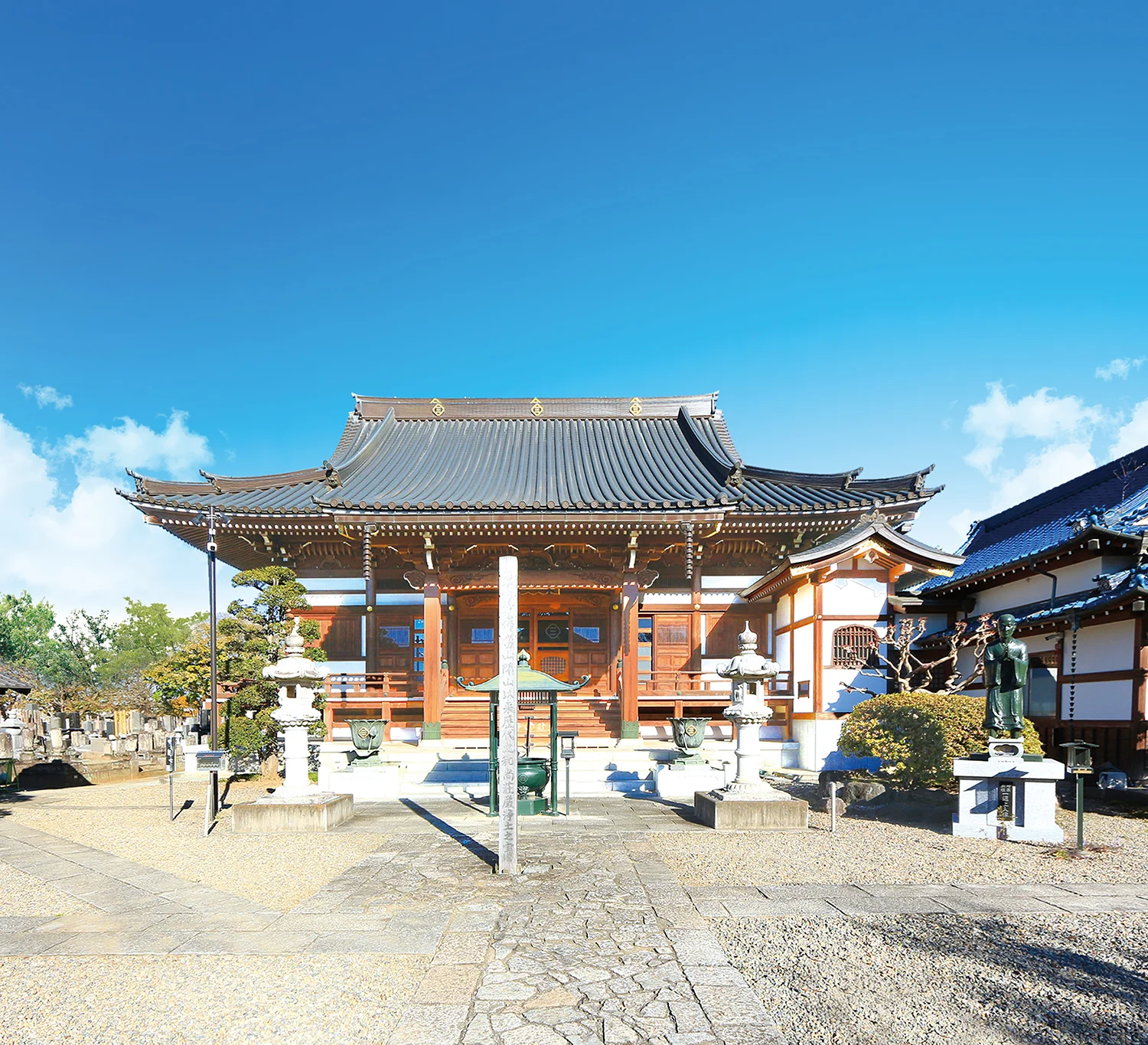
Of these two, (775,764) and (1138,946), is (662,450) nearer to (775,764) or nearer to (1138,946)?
(775,764)

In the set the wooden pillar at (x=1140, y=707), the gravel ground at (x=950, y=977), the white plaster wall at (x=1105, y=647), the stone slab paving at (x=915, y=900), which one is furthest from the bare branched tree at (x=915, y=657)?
the gravel ground at (x=950, y=977)

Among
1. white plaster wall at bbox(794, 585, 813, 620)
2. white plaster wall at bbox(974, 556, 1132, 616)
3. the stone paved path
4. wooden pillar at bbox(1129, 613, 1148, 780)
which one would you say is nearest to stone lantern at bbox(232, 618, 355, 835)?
the stone paved path

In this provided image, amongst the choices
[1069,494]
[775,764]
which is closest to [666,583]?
[775,764]

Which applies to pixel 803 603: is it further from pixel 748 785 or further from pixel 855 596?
pixel 748 785

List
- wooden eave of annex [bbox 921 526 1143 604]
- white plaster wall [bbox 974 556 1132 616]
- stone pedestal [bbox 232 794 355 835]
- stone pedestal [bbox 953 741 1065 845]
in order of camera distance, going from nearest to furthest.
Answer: stone pedestal [bbox 953 741 1065 845] < stone pedestal [bbox 232 794 355 835] < wooden eave of annex [bbox 921 526 1143 604] < white plaster wall [bbox 974 556 1132 616]

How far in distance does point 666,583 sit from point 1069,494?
916cm

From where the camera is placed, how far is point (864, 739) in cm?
1143

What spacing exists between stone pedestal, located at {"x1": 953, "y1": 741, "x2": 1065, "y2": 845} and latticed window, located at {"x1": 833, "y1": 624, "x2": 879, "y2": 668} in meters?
5.14

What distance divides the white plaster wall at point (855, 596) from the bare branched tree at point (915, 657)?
23.2 inches

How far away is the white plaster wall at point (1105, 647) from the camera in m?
11.3

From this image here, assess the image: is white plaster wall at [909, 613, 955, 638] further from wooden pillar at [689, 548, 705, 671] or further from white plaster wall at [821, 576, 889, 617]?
wooden pillar at [689, 548, 705, 671]

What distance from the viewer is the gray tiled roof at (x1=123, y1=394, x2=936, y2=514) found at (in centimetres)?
1639

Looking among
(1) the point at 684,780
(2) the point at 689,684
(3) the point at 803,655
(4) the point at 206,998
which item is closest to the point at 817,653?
(3) the point at 803,655

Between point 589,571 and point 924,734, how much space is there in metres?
7.86
